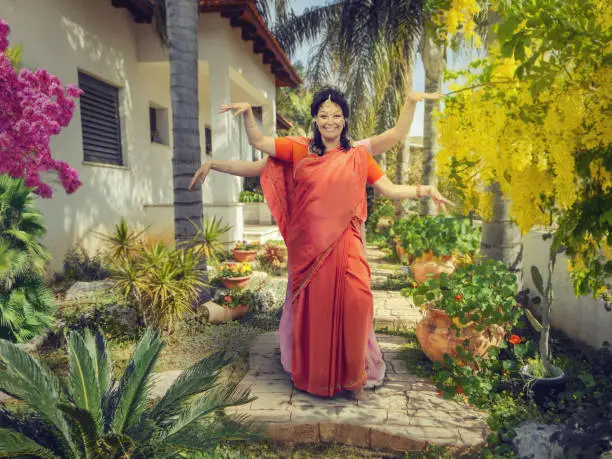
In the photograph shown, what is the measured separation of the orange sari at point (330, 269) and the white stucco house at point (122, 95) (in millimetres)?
4207

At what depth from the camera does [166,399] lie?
220 centimetres

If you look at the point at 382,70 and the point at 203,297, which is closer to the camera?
the point at 203,297

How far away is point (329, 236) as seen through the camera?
268cm

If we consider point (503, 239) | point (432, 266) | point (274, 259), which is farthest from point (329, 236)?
point (274, 259)

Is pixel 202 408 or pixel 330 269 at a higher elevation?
pixel 330 269

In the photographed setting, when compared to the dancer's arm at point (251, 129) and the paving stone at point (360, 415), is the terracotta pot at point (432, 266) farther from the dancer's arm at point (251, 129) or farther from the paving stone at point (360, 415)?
the dancer's arm at point (251, 129)

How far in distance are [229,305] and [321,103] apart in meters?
2.97

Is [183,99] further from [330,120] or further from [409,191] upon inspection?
[409,191]

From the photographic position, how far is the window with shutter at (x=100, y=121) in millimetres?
6375

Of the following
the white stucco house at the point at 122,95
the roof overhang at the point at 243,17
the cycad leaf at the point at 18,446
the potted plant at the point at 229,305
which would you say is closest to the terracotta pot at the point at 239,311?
the potted plant at the point at 229,305

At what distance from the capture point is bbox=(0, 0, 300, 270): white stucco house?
220 inches

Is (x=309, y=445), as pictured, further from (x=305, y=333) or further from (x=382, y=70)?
(x=382, y=70)

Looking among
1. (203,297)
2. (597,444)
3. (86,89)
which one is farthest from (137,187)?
(597,444)

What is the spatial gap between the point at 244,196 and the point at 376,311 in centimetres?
849
